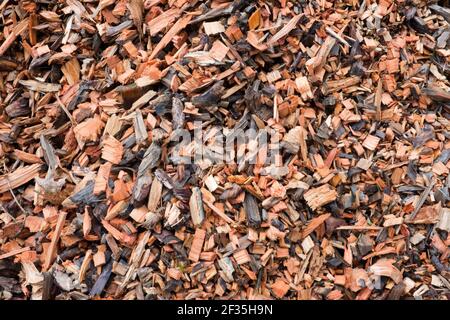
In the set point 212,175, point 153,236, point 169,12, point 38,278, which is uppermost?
point 169,12

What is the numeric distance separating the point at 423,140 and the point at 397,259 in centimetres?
78

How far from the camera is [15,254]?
2754 mm

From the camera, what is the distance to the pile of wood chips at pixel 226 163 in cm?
260

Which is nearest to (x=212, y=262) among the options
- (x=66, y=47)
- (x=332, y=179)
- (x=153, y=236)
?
(x=153, y=236)

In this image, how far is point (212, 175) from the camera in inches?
104

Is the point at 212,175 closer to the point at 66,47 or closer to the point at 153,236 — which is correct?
the point at 153,236

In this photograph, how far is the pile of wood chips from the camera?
260 centimetres

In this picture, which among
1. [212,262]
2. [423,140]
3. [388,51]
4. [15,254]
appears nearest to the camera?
[212,262]

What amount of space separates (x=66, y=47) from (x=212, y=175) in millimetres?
1317

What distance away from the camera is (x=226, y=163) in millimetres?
2674

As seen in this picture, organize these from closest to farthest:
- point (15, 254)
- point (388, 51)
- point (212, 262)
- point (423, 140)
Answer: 1. point (212, 262)
2. point (15, 254)
3. point (423, 140)
4. point (388, 51)

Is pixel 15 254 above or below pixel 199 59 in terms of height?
below

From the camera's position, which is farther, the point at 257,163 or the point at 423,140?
the point at 423,140

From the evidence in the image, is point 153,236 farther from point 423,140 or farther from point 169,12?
point 423,140
